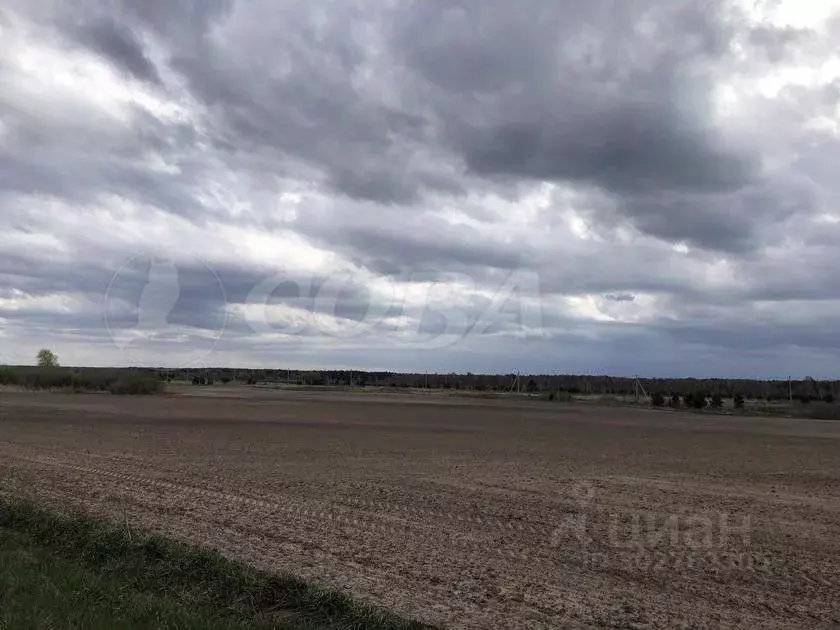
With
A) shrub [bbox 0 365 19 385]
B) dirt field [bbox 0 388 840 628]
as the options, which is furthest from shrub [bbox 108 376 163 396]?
dirt field [bbox 0 388 840 628]

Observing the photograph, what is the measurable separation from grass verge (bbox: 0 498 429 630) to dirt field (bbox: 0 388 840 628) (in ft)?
2.39

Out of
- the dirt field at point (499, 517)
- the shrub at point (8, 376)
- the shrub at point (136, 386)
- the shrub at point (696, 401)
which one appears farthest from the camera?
the shrub at point (8, 376)

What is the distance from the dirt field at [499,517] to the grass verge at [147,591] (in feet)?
2.39

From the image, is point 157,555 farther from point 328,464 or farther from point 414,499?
point 328,464

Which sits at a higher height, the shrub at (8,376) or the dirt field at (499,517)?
the shrub at (8,376)

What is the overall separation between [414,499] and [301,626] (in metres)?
9.04

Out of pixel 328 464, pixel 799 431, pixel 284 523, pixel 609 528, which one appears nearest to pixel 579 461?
pixel 328 464

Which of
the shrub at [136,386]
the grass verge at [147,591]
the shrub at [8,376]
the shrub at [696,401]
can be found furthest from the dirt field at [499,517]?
the shrub at [8,376]

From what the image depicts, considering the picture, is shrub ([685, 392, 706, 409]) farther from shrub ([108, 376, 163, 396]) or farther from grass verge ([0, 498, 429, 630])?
grass verge ([0, 498, 429, 630])

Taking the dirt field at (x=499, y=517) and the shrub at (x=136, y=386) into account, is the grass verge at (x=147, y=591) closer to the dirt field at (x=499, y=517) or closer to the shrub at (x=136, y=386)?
the dirt field at (x=499, y=517)

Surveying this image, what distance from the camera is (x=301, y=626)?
8125mm

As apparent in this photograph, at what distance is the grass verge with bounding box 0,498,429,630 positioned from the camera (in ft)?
25.1

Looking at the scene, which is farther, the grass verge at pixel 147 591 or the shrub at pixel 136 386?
the shrub at pixel 136 386

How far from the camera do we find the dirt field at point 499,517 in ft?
31.3
